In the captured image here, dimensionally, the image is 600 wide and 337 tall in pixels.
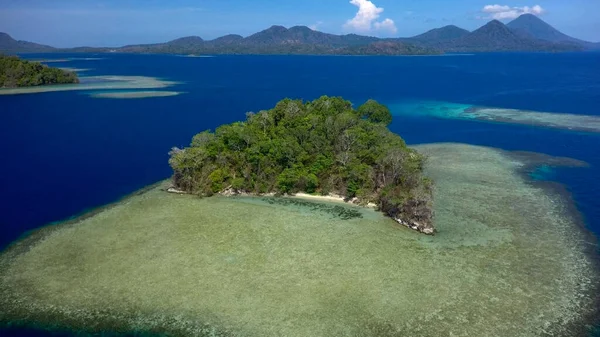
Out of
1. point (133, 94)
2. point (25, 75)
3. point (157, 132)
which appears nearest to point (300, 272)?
point (157, 132)

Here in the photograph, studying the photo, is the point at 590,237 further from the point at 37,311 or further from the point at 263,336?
the point at 37,311

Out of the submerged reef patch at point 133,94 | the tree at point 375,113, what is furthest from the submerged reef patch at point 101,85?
the tree at point 375,113

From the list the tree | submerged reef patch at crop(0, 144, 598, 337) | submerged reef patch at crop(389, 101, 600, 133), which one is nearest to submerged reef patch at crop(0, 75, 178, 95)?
submerged reef patch at crop(389, 101, 600, 133)

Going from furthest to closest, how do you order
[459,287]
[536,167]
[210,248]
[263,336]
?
1. [536,167]
2. [210,248]
3. [459,287]
4. [263,336]

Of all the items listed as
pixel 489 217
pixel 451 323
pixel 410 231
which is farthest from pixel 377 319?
pixel 489 217

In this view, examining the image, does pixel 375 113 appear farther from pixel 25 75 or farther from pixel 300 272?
pixel 25 75

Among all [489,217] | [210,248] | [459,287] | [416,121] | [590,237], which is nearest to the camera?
[459,287]

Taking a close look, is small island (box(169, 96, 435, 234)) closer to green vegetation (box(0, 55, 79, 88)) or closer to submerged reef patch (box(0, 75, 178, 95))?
submerged reef patch (box(0, 75, 178, 95))
